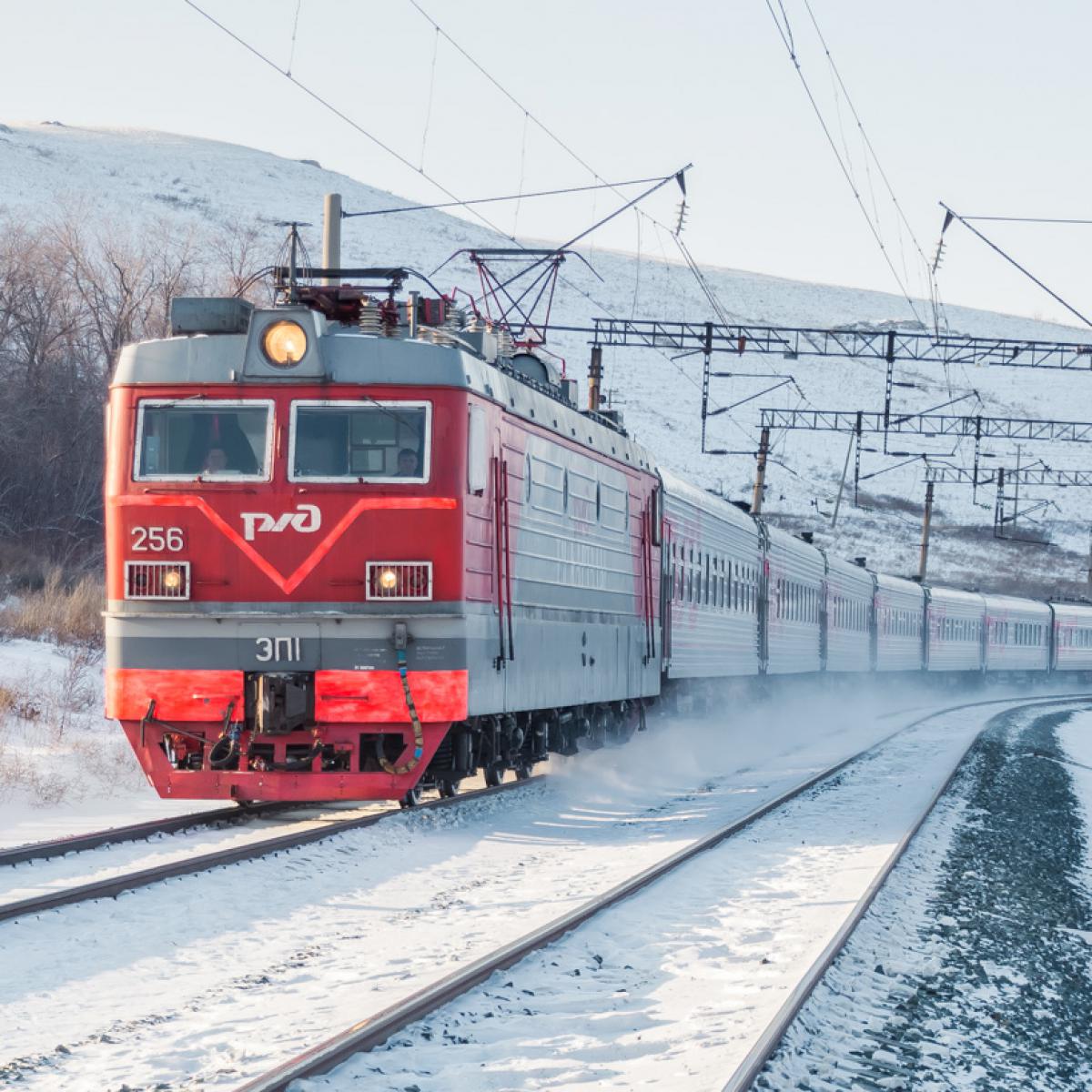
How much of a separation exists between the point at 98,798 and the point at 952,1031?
9.07 meters

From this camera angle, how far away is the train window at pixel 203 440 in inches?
470

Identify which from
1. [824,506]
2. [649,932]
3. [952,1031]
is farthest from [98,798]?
[824,506]

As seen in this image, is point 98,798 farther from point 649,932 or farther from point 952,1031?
point 952,1031

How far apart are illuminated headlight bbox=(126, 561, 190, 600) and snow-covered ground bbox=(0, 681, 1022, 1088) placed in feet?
6.62

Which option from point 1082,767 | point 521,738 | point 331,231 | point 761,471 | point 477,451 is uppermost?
point 331,231

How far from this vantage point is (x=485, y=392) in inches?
493

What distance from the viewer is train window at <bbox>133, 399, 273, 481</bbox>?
1194 cm

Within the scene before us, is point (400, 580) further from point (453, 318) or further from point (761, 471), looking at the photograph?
point (761, 471)

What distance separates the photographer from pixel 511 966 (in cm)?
753

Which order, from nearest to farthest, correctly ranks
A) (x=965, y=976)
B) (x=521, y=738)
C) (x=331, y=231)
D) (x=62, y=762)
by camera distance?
(x=965, y=976) → (x=521, y=738) → (x=62, y=762) → (x=331, y=231)

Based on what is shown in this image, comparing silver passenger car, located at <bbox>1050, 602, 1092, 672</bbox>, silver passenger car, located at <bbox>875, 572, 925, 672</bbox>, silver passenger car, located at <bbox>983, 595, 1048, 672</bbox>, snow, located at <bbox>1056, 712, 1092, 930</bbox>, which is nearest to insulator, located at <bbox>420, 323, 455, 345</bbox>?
snow, located at <bbox>1056, 712, 1092, 930</bbox>

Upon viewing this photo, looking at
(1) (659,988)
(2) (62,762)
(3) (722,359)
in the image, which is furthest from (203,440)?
(3) (722,359)

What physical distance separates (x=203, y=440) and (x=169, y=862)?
11.1 ft

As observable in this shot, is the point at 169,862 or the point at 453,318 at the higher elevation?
the point at 453,318
